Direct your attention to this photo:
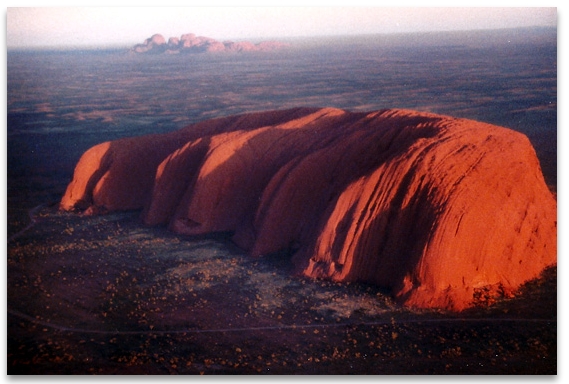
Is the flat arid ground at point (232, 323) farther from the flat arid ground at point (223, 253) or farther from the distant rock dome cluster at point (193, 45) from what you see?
the distant rock dome cluster at point (193, 45)

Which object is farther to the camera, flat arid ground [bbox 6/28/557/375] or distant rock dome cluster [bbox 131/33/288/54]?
distant rock dome cluster [bbox 131/33/288/54]

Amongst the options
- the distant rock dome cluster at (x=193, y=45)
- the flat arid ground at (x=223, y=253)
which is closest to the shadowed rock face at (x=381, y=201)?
the flat arid ground at (x=223, y=253)

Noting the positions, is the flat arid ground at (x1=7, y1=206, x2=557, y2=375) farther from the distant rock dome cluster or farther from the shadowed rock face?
the distant rock dome cluster

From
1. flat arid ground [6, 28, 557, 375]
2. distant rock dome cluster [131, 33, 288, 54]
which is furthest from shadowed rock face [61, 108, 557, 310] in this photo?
distant rock dome cluster [131, 33, 288, 54]

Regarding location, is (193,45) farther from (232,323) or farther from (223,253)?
(232,323)

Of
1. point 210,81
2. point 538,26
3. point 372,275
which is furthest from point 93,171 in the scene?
point 538,26
